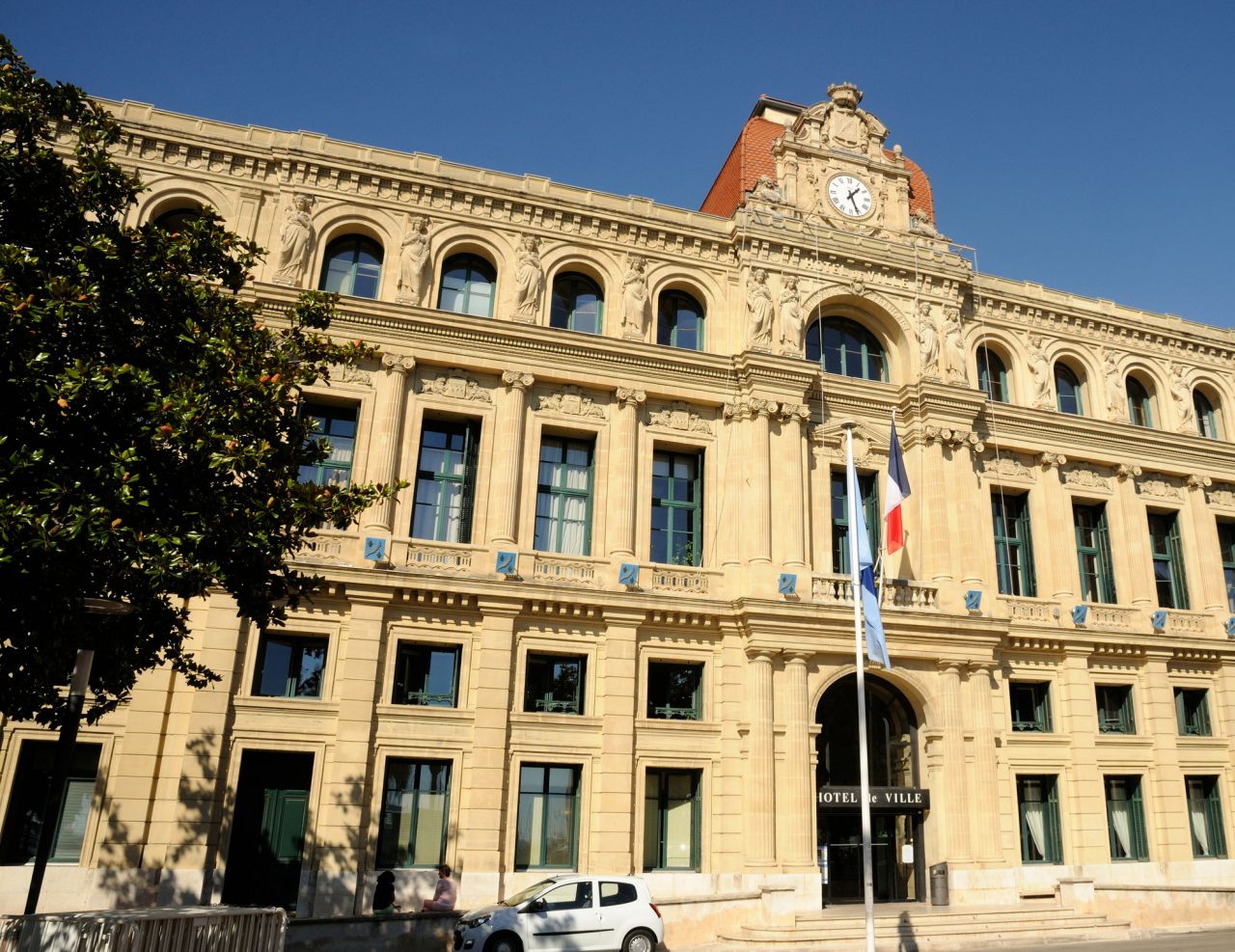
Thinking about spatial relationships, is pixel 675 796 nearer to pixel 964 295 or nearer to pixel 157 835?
pixel 157 835

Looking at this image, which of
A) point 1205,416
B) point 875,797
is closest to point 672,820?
point 875,797

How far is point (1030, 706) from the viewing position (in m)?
30.4

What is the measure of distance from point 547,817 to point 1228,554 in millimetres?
28629

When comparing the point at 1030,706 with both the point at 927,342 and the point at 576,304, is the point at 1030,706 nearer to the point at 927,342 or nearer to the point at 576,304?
the point at 927,342

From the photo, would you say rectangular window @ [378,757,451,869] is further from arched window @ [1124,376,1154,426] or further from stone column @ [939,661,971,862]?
arched window @ [1124,376,1154,426]

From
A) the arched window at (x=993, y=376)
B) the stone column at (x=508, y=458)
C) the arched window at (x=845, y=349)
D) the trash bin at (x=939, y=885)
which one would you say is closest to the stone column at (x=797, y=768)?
the trash bin at (x=939, y=885)

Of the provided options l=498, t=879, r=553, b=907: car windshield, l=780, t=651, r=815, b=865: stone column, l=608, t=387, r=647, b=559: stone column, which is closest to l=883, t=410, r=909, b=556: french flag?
l=780, t=651, r=815, b=865: stone column

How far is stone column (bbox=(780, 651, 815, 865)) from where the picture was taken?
25.0 metres

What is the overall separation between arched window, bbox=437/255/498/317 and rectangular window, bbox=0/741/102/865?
51.1 feet

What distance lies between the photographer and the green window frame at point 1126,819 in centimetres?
2969

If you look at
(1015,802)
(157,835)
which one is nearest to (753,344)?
(1015,802)

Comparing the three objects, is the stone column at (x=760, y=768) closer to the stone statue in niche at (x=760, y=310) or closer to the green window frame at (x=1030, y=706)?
the green window frame at (x=1030, y=706)

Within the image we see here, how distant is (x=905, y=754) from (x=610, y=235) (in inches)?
742

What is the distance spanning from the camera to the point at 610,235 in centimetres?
3030
